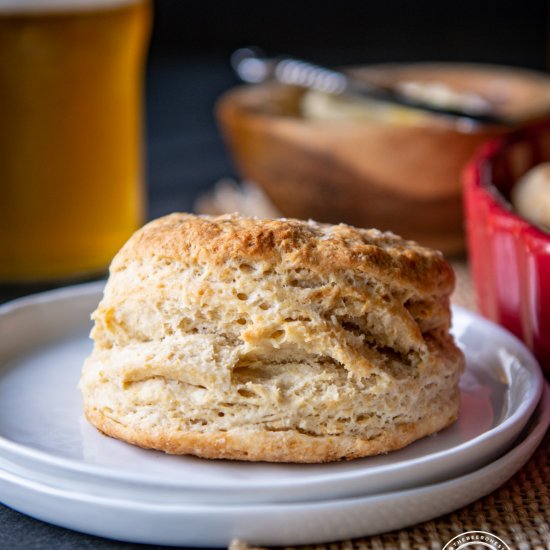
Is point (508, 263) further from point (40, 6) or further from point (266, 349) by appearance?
point (40, 6)

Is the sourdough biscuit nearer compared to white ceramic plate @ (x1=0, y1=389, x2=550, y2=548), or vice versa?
white ceramic plate @ (x1=0, y1=389, x2=550, y2=548)

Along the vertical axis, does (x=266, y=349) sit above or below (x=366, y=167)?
above

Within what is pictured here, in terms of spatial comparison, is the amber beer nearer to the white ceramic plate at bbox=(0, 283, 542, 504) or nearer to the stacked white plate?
the white ceramic plate at bbox=(0, 283, 542, 504)

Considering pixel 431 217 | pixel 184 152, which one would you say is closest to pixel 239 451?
pixel 431 217

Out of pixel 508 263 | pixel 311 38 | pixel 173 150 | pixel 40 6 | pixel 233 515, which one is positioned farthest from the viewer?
pixel 311 38

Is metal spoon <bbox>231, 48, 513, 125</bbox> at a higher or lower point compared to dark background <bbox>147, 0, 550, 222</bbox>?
higher

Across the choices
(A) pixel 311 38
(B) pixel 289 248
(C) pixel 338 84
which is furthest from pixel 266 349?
(A) pixel 311 38

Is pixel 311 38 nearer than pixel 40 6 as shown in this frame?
No

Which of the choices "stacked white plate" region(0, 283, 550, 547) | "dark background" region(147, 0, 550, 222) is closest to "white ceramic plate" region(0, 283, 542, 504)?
"stacked white plate" region(0, 283, 550, 547)
